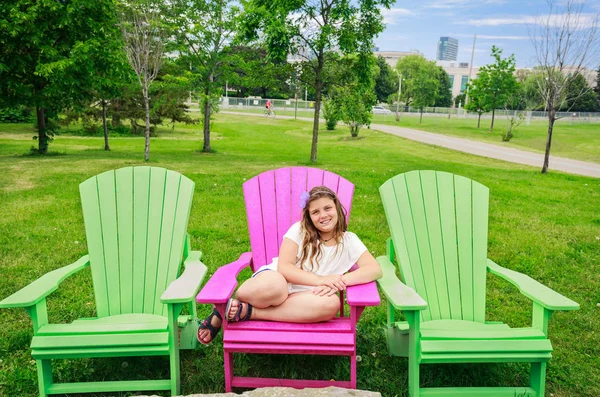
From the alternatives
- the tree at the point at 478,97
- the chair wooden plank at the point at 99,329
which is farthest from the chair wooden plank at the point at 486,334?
the tree at the point at 478,97

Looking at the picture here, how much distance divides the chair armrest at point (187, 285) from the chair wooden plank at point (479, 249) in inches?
66.3

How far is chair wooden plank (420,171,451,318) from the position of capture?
3044 millimetres

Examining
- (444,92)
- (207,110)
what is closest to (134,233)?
(207,110)

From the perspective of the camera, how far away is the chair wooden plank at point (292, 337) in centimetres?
235

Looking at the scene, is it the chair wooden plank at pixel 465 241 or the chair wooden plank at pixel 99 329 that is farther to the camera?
the chair wooden plank at pixel 465 241

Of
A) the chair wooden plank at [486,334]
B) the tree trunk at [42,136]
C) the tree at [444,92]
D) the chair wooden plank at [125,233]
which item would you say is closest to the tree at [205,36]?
the tree trunk at [42,136]

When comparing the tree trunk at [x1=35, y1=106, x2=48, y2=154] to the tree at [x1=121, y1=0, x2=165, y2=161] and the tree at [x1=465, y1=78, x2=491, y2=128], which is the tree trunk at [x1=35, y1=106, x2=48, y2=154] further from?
the tree at [x1=465, y1=78, x2=491, y2=128]

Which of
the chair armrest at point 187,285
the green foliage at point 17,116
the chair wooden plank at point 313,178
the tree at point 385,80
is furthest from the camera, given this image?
the tree at point 385,80

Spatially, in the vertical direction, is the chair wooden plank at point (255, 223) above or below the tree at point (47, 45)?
below

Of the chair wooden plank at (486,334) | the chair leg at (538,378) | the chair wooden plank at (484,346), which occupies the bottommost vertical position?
the chair leg at (538,378)

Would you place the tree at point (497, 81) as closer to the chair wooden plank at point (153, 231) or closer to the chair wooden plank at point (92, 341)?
the chair wooden plank at point (153, 231)

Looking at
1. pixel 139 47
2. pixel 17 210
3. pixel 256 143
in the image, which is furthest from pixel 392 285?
pixel 256 143

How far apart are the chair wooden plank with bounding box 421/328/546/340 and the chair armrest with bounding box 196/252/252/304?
1.00 meters

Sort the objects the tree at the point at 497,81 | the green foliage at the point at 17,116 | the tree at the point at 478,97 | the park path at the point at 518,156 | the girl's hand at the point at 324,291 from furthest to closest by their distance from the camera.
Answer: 1. the tree at the point at 478,97
2. the tree at the point at 497,81
3. the green foliage at the point at 17,116
4. the park path at the point at 518,156
5. the girl's hand at the point at 324,291
